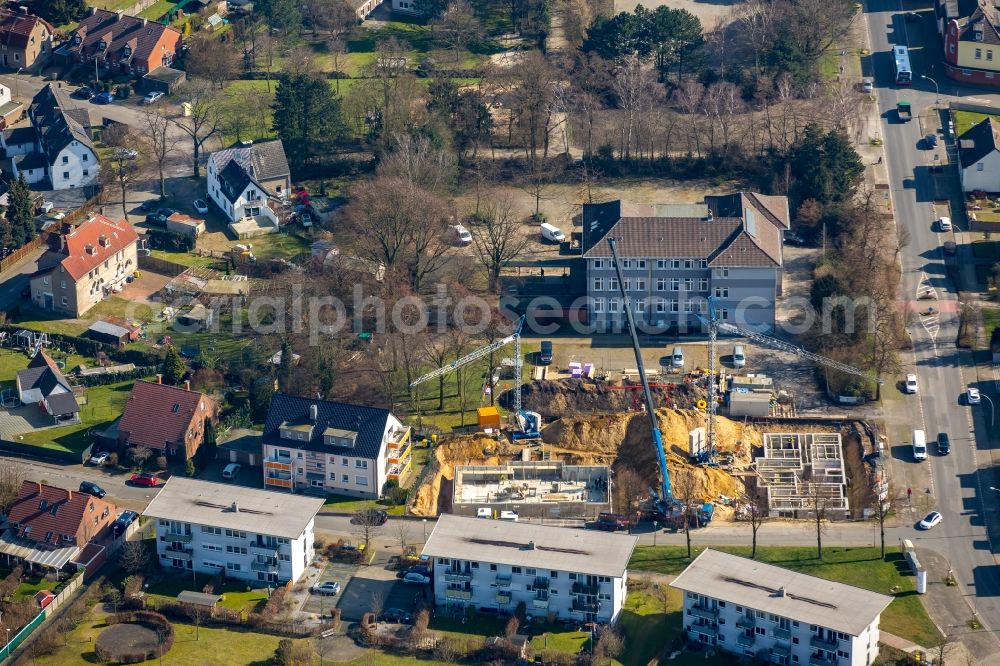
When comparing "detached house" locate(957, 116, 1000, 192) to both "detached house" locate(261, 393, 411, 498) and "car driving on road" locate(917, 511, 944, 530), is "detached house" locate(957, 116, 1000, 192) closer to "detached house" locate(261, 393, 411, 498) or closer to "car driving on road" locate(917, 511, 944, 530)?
"car driving on road" locate(917, 511, 944, 530)

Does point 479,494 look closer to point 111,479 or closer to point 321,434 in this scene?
point 321,434

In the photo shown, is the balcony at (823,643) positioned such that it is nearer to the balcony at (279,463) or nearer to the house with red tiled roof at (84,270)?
the balcony at (279,463)

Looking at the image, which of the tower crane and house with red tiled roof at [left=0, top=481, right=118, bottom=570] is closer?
house with red tiled roof at [left=0, top=481, right=118, bottom=570]

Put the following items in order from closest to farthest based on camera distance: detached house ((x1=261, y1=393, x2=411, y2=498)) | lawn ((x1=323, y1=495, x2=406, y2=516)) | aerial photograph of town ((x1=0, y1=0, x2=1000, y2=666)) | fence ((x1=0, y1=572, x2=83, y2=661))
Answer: fence ((x1=0, y1=572, x2=83, y2=661)), aerial photograph of town ((x1=0, y1=0, x2=1000, y2=666)), lawn ((x1=323, y1=495, x2=406, y2=516)), detached house ((x1=261, y1=393, x2=411, y2=498))

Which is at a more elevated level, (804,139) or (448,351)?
(804,139)

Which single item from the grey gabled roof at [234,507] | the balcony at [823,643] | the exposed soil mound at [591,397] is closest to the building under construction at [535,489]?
the exposed soil mound at [591,397]

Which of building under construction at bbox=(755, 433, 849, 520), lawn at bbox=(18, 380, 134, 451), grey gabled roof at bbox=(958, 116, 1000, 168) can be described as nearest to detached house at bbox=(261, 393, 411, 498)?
lawn at bbox=(18, 380, 134, 451)

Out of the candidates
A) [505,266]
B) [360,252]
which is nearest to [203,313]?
[360,252]

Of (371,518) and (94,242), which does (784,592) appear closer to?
(371,518)
